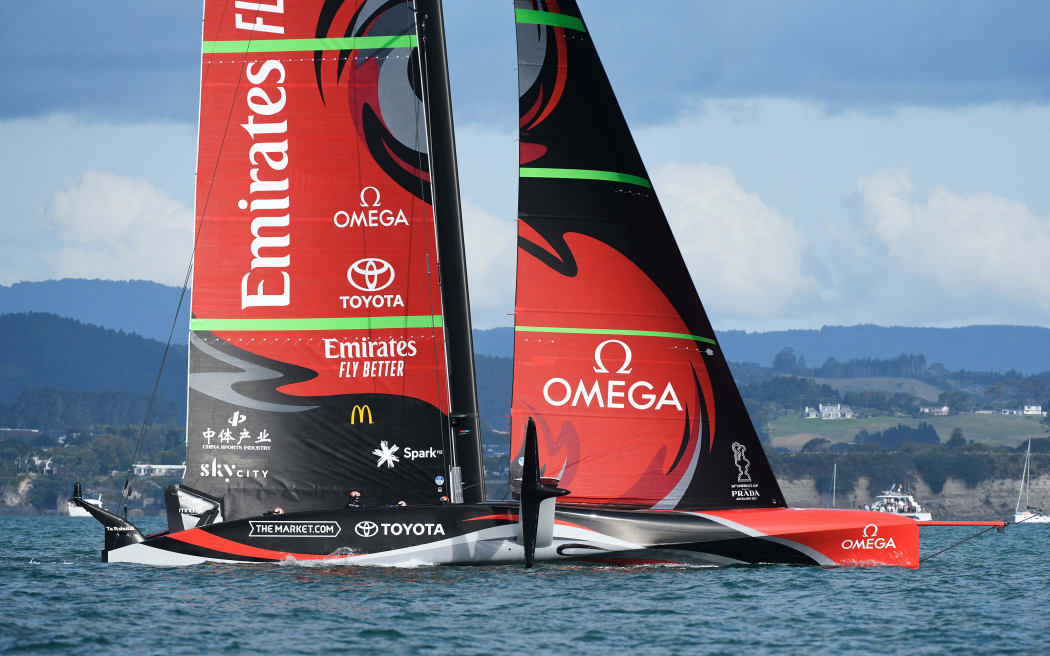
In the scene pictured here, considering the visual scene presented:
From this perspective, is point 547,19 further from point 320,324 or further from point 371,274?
point 320,324

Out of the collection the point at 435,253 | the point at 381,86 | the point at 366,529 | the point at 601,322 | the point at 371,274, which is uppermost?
the point at 381,86

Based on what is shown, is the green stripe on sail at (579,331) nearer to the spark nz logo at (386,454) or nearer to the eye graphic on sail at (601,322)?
the eye graphic on sail at (601,322)

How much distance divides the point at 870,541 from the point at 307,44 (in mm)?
10428

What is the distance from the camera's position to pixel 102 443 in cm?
17288

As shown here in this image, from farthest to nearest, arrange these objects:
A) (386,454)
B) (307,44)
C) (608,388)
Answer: (307,44), (608,388), (386,454)

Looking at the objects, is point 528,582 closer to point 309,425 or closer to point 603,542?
point 603,542

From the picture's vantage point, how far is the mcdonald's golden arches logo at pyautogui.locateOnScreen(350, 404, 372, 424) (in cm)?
2172

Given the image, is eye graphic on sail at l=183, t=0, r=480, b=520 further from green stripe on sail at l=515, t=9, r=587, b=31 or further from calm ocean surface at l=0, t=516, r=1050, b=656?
calm ocean surface at l=0, t=516, r=1050, b=656

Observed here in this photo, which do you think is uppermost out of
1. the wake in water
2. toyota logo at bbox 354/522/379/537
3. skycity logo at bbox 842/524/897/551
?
toyota logo at bbox 354/522/379/537

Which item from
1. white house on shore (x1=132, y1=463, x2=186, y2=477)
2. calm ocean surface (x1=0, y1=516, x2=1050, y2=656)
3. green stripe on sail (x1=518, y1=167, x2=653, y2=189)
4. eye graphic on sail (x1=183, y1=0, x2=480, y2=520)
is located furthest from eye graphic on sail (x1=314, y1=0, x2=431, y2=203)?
white house on shore (x1=132, y1=463, x2=186, y2=477)

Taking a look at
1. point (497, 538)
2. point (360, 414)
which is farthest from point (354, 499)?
point (497, 538)

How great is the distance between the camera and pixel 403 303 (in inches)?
855

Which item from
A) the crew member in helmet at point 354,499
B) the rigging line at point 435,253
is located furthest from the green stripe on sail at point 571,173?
the crew member in helmet at point 354,499

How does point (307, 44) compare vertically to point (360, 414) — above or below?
above
